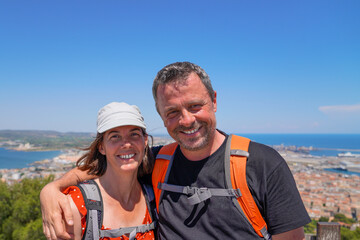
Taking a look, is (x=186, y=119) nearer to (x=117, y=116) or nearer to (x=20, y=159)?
(x=117, y=116)

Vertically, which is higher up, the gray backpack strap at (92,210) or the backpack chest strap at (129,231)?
the gray backpack strap at (92,210)

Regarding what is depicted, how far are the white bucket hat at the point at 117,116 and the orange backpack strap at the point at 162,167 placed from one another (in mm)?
320

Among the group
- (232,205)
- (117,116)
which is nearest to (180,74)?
(117,116)

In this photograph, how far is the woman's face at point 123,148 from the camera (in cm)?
205

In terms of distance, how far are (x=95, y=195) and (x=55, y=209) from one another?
0.98 feet

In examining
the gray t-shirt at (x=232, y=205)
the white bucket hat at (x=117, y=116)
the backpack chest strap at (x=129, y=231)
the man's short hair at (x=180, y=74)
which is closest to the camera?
the gray t-shirt at (x=232, y=205)

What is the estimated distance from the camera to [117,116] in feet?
6.64

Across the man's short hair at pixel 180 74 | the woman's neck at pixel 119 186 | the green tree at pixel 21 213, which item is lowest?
the green tree at pixel 21 213

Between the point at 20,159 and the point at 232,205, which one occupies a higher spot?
the point at 232,205

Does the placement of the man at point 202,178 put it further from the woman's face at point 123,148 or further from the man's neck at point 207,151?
the woman's face at point 123,148

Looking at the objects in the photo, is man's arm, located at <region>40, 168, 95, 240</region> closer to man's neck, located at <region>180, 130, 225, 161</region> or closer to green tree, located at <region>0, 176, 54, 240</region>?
man's neck, located at <region>180, 130, 225, 161</region>

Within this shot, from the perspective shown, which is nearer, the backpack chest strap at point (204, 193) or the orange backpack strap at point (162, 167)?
the backpack chest strap at point (204, 193)

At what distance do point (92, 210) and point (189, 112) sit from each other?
3.43 feet

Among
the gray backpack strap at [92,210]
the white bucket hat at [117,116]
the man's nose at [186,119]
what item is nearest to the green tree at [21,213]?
the gray backpack strap at [92,210]
